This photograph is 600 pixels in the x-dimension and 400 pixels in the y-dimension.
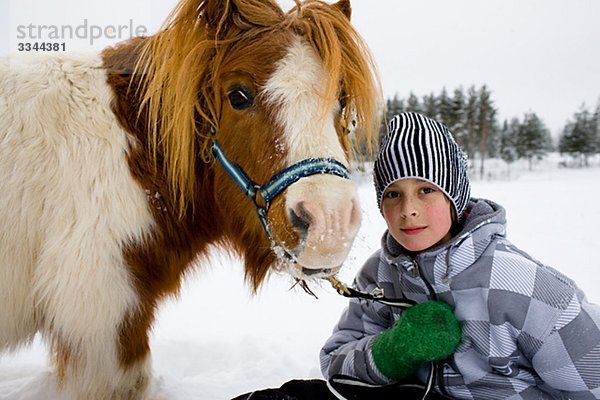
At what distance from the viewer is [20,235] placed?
183cm

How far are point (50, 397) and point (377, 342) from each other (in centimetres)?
239

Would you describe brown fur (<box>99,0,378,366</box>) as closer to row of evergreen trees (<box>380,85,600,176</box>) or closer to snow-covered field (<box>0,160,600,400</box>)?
snow-covered field (<box>0,160,600,400</box>)

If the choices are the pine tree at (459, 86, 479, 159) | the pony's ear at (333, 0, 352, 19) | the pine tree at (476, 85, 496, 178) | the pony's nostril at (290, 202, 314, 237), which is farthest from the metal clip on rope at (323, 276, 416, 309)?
the pine tree at (476, 85, 496, 178)

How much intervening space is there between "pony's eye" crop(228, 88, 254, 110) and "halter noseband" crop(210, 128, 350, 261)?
206 mm

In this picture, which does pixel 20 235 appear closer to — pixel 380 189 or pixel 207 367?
pixel 380 189

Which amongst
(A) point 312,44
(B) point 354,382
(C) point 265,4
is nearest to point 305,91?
(A) point 312,44

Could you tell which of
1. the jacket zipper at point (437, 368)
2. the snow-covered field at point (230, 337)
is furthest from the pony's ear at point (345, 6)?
the jacket zipper at point (437, 368)

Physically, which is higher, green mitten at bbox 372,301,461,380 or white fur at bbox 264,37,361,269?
Answer: white fur at bbox 264,37,361,269

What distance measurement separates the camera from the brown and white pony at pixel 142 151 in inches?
65.3

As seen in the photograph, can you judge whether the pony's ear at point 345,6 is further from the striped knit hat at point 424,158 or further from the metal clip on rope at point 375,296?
the metal clip on rope at point 375,296

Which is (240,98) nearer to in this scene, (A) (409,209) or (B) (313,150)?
(B) (313,150)

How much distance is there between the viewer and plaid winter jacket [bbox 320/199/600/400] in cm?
144

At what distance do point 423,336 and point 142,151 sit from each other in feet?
5.10

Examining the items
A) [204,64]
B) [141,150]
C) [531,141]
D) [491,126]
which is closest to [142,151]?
[141,150]
